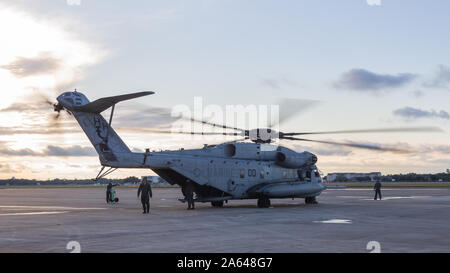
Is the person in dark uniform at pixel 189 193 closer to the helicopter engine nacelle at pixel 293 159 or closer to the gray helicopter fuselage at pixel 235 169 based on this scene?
the gray helicopter fuselage at pixel 235 169

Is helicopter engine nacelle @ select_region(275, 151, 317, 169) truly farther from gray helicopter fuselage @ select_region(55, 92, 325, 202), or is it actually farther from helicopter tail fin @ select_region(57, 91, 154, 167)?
helicopter tail fin @ select_region(57, 91, 154, 167)

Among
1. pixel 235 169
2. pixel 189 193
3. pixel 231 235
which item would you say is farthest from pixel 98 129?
pixel 231 235

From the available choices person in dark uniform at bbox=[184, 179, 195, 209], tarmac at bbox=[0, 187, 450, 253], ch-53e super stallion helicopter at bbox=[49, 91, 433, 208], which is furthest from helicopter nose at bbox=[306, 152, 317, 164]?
tarmac at bbox=[0, 187, 450, 253]

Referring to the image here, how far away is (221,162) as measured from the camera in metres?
30.5

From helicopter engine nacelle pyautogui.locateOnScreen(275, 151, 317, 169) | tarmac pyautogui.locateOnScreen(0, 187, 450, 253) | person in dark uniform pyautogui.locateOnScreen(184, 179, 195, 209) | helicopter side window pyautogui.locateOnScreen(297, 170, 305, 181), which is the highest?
helicopter engine nacelle pyautogui.locateOnScreen(275, 151, 317, 169)

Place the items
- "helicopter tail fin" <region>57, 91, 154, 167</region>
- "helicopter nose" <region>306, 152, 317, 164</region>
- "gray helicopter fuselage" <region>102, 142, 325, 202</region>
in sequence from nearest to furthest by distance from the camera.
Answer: "helicopter tail fin" <region>57, 91, 154, 167</region>, "gray helicopter fuselage" <region>102, 142, 325, 202</region>, "helicopter nose" <region>306, 152, 317, 164</region>

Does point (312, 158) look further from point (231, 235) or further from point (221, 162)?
point (231, 235)

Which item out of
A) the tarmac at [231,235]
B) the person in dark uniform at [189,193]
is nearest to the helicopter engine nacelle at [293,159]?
the person in dark uniform at [189,193]

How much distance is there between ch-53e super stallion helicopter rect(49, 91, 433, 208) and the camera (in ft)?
86.9

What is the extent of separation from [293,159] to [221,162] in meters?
5.20
